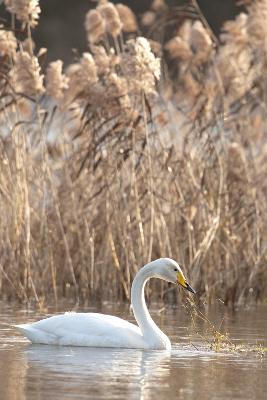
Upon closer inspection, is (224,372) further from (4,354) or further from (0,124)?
(0,124)

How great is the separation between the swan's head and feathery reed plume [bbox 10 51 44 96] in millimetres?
2775

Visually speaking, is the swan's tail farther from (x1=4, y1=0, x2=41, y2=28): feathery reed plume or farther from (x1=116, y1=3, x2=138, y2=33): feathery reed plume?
(x1=116, y1=3, x2=138, y2=33): feathery reed plume

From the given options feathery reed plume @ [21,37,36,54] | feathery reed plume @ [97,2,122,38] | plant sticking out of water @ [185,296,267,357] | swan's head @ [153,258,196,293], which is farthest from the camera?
feathery reed plume @ [97,2,122,38]

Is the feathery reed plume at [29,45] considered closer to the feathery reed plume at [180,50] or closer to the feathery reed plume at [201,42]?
the feathery reed plume at [180,50]

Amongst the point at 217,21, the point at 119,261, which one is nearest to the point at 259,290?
the point at 119,261

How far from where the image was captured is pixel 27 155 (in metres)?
14.1

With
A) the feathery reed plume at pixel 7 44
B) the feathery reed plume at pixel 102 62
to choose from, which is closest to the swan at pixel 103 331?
the feathery reed plume at pixel 102 62

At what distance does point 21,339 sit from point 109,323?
30.5 inches

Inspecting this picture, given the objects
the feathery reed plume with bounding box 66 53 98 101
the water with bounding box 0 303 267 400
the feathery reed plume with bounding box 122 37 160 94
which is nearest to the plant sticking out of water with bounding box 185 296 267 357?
the water with bounding box 0 303 267 400

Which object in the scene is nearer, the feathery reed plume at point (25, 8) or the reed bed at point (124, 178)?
the feathery reed plume at point (25, 8)

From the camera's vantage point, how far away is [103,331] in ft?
35.6

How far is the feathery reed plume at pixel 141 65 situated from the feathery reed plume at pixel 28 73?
790 millimetres

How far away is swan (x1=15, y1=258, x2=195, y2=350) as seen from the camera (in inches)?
426

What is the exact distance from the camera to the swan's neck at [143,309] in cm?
1084
